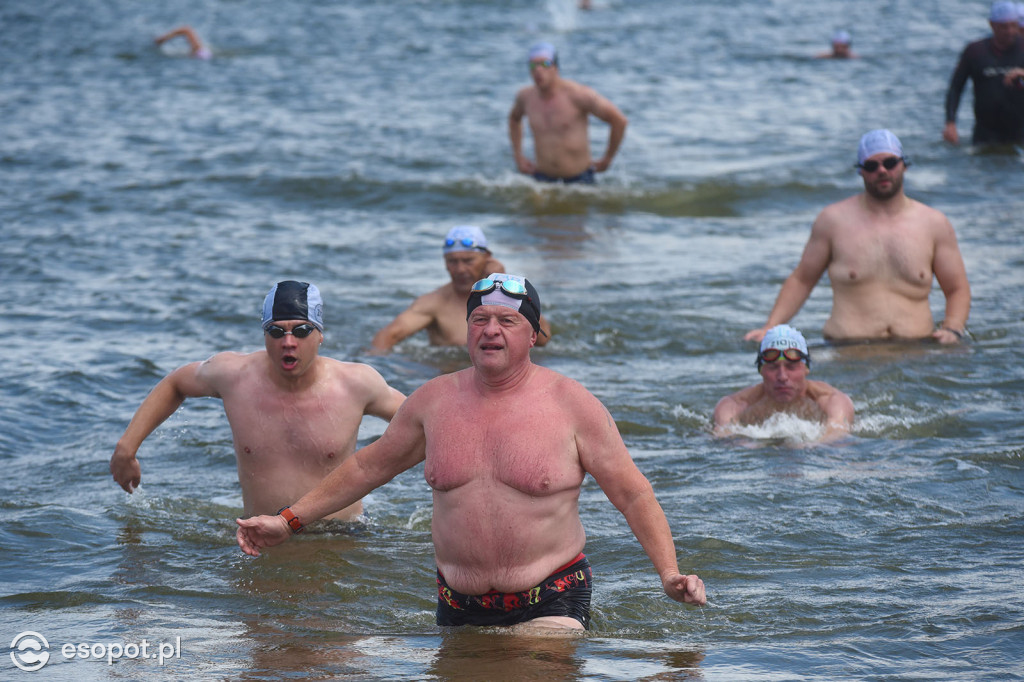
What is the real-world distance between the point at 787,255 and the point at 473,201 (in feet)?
16.1

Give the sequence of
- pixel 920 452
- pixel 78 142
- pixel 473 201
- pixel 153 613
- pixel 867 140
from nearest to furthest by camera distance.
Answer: pixel 153 613
pixel 920 452
pixel 867 140
pixel 473 201
pixel 78 142

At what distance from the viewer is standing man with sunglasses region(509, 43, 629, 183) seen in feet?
54.8

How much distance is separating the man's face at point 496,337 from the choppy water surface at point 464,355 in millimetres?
1188

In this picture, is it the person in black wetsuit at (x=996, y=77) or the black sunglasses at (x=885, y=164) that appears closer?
the black sunglasses at (x=885, y=164)

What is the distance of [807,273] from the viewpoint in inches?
424

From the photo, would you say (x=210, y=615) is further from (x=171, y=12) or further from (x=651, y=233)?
(x=171, y=12)

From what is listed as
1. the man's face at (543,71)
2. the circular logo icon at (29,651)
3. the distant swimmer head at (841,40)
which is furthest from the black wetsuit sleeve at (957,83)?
the circular logo icon at (29,651)

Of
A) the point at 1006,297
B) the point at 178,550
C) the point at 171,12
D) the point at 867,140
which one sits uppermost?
the point at 171,12

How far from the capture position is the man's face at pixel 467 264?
1101cm

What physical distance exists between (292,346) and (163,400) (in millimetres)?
903

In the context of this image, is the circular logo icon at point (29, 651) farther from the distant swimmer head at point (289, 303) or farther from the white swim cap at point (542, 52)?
the white swim cap at point (542, 52)

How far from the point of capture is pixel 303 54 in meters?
32.4

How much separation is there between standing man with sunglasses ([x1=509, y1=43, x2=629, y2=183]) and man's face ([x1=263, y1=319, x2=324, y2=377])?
1016 centimetres

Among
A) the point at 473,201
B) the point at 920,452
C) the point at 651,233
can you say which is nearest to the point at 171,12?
the point at 473,201
